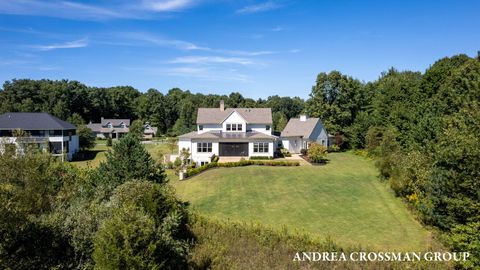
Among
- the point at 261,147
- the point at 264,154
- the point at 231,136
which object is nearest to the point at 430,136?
the point at 264,154

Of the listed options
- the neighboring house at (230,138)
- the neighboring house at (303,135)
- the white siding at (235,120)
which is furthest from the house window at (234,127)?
the neighboring house at (303,135)

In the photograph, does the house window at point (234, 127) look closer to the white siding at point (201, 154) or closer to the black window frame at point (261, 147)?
the white siding at point (201, 154)

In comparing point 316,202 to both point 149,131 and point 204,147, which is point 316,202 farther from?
point 149,131

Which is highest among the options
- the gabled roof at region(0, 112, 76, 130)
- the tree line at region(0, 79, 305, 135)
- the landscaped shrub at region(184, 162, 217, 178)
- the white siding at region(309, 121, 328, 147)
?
the tree line at region(0, 79, 305, 135)

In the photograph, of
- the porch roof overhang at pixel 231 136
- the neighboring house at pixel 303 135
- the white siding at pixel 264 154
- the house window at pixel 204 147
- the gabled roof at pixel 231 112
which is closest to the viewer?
the porch roof overhang at pixel 231 136

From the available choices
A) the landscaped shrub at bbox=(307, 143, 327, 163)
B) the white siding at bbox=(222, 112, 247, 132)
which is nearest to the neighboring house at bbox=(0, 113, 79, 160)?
the white siding at bbox=(222, 112, 247, 132)

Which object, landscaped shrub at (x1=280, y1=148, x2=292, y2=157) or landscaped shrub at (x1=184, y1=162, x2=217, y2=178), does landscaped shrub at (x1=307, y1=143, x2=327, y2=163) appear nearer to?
landscaped shrub at (x1=280, y1=148, x2=292, y2=157)

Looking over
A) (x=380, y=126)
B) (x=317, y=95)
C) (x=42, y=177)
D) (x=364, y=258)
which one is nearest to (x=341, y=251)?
(x=364, y=258)

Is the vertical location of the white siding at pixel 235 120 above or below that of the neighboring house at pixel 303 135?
above
